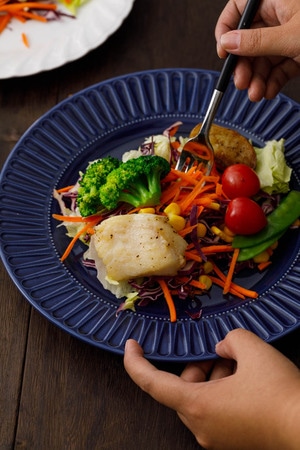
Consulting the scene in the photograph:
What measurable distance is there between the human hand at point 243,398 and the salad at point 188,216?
463mm

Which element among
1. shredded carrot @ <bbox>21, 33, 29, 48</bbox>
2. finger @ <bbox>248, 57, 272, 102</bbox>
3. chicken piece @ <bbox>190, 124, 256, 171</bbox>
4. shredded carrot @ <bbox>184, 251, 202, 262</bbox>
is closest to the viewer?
shredded carrot @ <bbox>184, 251, 202, 262</bbox>

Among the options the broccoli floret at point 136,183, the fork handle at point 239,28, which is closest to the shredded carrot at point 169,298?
the broccoli floret at point 136,183

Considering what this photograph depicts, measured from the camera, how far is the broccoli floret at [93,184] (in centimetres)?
295

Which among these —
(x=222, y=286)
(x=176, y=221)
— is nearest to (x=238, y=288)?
(x=222, y=286)

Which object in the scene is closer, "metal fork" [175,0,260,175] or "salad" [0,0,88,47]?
"metal fork" [175,0,260,175]

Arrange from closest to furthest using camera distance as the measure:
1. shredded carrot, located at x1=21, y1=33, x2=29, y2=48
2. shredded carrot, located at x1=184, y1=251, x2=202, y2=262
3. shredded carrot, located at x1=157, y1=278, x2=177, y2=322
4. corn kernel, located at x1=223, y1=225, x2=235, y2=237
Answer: shredded carrot, located at x1=157, y1=278, x2=177, y2=322, shredded carrot, located at x1=184, y1=251, x2=202, y2=262, corn kernel, located at x1=223, y1=225, x2=235, y2=237, shredded carrot, located at x1=21, y1=33, x2=29, y2=48

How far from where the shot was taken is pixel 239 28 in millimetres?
2859

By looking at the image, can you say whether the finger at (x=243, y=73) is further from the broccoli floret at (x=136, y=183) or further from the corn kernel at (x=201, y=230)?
the corn kernel at (x=201, y=230)

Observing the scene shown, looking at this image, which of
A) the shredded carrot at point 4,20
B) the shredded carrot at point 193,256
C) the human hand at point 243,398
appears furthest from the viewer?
the shredded carrot at point 4,20

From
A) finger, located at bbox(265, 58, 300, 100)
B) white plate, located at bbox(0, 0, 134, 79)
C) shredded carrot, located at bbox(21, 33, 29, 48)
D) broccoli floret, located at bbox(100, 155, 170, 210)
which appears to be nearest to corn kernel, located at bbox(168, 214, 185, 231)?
broccoli floret, located at bbox(100, 155, 170, 210)

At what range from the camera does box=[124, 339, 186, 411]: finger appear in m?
2.22

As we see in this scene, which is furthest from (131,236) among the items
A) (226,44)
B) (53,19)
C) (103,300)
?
(53,19)

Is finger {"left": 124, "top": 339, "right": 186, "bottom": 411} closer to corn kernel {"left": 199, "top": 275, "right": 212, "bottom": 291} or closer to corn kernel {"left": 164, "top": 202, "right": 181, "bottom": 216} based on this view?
corn kernel {"left": 199, "top": 275, "right": 212, "bottom": 291}

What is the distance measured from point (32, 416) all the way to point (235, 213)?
119cm
